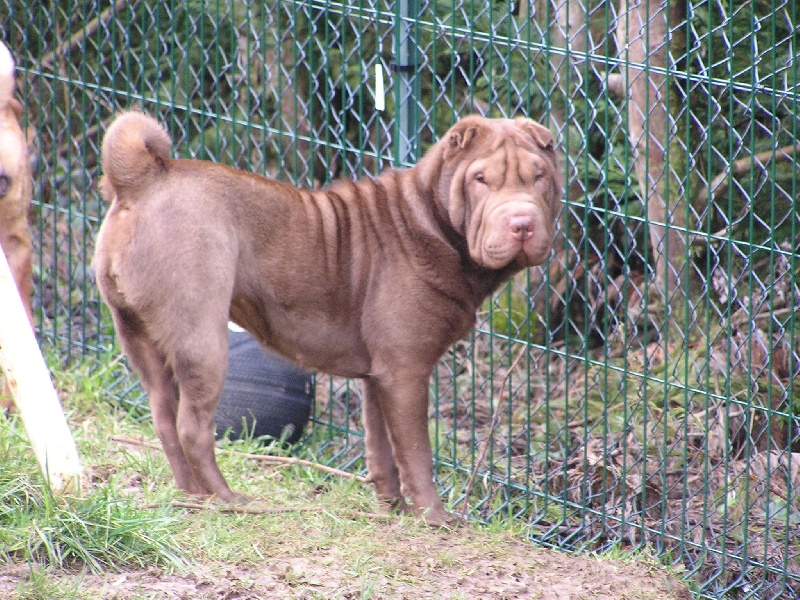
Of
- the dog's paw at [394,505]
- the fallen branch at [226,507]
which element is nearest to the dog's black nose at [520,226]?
the dog's paw at [394,505]

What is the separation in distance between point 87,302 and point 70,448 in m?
3.60

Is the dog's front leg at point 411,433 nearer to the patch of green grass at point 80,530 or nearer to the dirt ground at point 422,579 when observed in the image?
the dirt ground at point 422,579

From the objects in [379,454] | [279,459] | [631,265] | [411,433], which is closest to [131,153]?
[411,433]

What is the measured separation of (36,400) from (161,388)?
0.86 m

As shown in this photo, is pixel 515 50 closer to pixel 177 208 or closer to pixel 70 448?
pixel 177 208

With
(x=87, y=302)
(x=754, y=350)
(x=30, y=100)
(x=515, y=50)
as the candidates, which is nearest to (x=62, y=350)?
(x=87, y=302)

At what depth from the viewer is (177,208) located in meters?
4.12

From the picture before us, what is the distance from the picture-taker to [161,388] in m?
4.46

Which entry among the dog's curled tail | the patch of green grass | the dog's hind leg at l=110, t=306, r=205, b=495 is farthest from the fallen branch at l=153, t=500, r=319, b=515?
the dog's curled tail

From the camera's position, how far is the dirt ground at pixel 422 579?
11.3 ft

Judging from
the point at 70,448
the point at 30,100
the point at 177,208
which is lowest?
the point at 70,448

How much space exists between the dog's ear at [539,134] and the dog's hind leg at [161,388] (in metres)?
1.63

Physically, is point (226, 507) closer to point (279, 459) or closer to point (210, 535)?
point (210, 535)

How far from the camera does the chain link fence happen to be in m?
4.64
